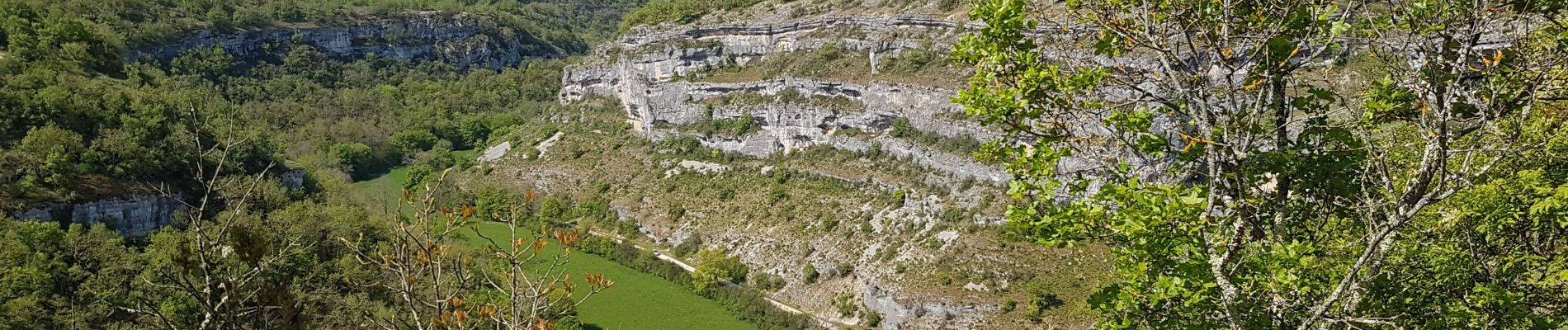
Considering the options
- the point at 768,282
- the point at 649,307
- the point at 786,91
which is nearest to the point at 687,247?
the point at 768,282

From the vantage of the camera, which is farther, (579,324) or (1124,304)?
(579,324)

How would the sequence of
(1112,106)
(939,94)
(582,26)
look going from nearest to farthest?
(1112,106), (939,94), (582,26)

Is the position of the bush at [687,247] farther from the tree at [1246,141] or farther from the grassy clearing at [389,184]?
the tree at [1246,141]

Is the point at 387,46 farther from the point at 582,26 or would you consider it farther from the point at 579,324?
the point at 579,324

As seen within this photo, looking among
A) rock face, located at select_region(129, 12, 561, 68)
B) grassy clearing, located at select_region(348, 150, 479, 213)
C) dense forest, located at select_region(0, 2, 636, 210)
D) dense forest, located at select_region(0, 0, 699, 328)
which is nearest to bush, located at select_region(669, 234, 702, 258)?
dense forest, located at select_region(0, 0, 699, 328)

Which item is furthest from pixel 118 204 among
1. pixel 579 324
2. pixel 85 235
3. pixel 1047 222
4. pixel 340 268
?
pixel 1047 222

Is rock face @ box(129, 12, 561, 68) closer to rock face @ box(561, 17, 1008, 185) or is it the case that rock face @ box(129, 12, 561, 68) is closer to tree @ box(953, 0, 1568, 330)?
rock face @ box(561, 17, 1008, 185)
